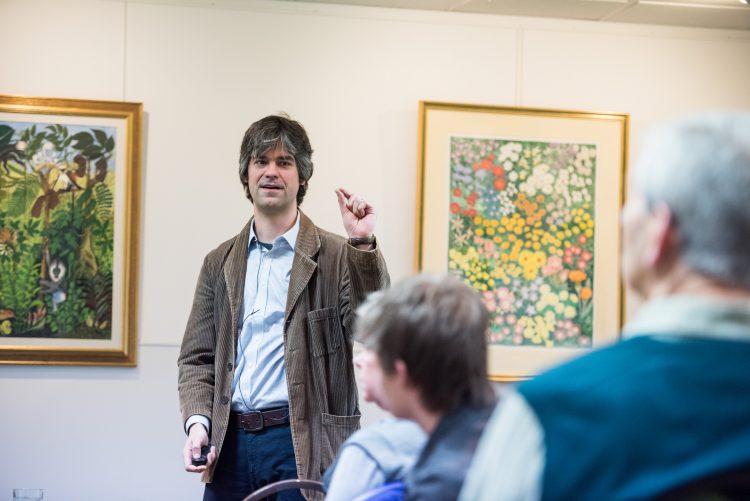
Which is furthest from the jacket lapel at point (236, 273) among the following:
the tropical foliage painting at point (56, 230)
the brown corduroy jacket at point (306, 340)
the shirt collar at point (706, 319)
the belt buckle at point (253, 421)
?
the shirt collar at point (706, 319)

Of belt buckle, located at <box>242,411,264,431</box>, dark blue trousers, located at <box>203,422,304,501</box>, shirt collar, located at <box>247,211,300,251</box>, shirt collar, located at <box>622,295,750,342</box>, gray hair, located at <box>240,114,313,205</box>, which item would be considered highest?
gray hair, located at <box>240,114,313,205</box>

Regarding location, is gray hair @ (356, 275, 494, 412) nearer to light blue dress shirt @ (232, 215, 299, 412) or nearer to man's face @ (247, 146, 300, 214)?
light blue dress shirt @ (232, 215, 299, 412)

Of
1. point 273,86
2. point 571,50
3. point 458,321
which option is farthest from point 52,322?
point 458,321

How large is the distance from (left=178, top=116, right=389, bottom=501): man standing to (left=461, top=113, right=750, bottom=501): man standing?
1576mm

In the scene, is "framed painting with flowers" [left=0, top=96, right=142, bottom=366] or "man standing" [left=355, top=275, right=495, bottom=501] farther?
"framed painting with flowers" [left=0, top=96, right=142, bottom=366]

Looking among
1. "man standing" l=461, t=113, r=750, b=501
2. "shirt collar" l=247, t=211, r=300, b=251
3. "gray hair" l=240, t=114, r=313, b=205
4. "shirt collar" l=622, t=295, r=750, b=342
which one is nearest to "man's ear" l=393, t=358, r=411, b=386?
"man standing" l=461, t=113, r=750, b=501

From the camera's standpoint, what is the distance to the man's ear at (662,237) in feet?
3.30

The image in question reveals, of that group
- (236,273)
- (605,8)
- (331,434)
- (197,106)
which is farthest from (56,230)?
(605,8)

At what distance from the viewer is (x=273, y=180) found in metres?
2.77

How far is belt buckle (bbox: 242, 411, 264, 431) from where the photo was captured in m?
2.61

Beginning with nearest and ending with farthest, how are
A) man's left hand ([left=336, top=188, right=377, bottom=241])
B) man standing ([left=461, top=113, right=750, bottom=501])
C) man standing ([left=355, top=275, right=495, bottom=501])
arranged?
man standing ([left=461, top=113, right=750, bottom=501]), man standing ([left=355, top=275, right=495, bottom=501]), man's left hand ([left=336, top=188, right=377, bottom=241])

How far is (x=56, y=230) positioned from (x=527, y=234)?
2101 mm

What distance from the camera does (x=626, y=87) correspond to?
4.51 m

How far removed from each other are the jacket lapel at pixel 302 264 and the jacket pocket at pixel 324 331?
0.07m
